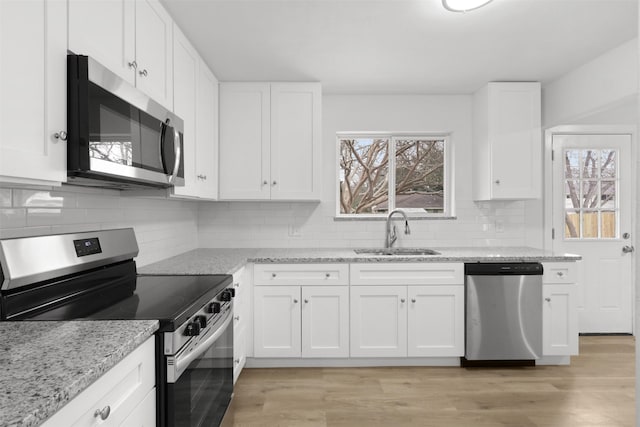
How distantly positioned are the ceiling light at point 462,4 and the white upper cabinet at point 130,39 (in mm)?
1481

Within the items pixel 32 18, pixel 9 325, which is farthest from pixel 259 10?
pixel 9 325

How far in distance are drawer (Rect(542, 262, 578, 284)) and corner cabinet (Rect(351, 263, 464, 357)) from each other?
0.66 m

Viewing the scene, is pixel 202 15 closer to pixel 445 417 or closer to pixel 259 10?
pixel 259 10

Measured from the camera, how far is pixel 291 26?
242 centimetres

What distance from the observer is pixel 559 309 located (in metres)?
3.14

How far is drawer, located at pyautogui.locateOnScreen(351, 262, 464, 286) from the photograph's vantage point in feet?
10.2

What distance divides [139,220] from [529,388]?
2.83 meters

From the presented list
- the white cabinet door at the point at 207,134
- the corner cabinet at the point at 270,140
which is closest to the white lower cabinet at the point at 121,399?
the white cabinet door at the point at 207,134

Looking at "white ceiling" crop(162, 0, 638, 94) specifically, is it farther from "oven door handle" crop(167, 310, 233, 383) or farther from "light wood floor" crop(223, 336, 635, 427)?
"light wood floor" crop(223, 336, 635, 427)

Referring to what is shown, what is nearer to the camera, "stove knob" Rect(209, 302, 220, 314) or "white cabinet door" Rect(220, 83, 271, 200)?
"stove knob" Rect(209, 302, 220, 314)

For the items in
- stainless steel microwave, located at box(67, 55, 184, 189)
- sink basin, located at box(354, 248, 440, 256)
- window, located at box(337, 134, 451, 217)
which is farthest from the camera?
window, located at box(337, 134, 451, 217)

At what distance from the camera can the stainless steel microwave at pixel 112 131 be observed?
4.34ft

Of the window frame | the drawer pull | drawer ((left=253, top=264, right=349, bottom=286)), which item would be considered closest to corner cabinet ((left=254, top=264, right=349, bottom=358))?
drawer ((left=253, top=264, right=349, bottom=286))

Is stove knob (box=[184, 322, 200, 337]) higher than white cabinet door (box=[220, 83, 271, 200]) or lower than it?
lower
